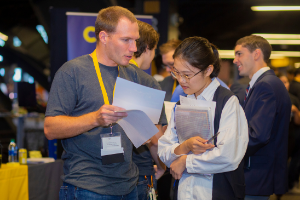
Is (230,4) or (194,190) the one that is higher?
(230,4)

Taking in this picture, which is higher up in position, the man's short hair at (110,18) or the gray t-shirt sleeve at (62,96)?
the man's short hair at (110,18)

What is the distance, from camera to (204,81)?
1.63 m

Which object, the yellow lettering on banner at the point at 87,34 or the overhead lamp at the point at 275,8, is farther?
the overhead lamp at the point at 275,8

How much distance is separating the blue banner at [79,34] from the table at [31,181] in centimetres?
130

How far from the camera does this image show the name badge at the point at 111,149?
1558 mm

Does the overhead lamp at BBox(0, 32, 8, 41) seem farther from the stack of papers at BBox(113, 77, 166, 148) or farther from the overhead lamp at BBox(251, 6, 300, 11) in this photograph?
the stack of papers at BBox(113, 77, 166, 148)

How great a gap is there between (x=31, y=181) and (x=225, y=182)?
88.6 inches

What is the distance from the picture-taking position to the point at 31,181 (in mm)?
3033

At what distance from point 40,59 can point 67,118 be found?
414 inches

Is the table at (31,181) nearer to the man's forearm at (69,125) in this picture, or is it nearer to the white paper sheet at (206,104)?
the man's forearm at (69,125)

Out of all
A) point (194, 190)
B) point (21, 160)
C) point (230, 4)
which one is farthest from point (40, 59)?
point (194, 190)

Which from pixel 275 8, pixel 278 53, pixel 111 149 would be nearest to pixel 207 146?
pixel 111 149

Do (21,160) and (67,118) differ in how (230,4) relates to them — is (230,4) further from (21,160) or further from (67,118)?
(67,118)

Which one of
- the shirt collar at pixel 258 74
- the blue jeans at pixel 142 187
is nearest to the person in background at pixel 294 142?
the shirt collar at pixel 258 74
